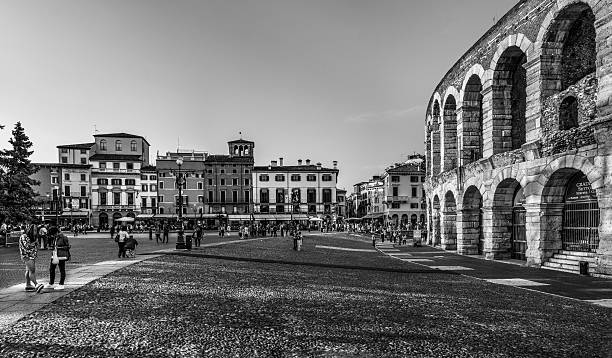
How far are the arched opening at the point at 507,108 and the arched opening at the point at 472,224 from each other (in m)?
4.37

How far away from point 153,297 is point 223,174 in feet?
247

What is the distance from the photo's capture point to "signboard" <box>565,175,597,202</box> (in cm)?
1736

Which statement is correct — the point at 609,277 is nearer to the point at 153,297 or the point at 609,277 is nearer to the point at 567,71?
the point at 567,71

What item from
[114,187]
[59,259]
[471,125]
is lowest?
[59,259]

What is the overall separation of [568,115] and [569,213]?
4285 mm

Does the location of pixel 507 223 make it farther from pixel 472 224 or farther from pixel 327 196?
pixel 327 196

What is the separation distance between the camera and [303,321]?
880 centimetres

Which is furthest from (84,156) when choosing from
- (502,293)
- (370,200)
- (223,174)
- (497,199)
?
(502,293)

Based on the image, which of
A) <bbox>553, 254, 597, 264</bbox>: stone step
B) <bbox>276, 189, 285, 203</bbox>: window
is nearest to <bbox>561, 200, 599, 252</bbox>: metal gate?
<bbox>553, 254, 597, 264</bbox>: stone step

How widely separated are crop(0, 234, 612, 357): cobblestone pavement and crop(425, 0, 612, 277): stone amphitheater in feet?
20.2

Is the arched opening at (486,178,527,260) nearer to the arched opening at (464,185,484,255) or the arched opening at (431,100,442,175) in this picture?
the arched opening at (464,185,484,255)

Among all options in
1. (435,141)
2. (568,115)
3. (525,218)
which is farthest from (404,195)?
(568,115)

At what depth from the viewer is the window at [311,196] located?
8681cm

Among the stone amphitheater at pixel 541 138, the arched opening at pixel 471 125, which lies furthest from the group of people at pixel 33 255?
the arched opening at pixel 471 125
